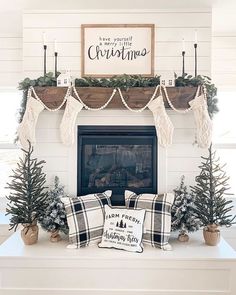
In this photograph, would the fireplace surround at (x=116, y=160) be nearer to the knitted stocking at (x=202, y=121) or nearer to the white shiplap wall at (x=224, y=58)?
the knitted stocking at (x=202, y=121)

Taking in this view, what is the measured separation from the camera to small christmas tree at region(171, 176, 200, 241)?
2.82m

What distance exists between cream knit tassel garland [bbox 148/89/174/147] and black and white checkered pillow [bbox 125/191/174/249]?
52cm

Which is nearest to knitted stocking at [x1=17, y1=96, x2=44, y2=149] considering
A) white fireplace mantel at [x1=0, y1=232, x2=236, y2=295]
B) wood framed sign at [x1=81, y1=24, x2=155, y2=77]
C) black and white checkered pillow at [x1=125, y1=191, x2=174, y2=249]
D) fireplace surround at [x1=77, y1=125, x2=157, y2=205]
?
fireplace surround at [x1=77, y1=125, x2=157, y2=205]

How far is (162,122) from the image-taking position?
2939 millimetres

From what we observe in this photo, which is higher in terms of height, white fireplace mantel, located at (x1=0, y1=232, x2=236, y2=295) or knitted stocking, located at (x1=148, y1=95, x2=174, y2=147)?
knitted stocking, located at (x1=148, y1=95, x2=174, y2=147)

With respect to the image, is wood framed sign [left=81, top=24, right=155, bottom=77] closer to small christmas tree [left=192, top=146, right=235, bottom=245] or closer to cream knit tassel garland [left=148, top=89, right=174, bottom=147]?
cream knit tassel garland [left=148, top=89, right=174, bottom=147]

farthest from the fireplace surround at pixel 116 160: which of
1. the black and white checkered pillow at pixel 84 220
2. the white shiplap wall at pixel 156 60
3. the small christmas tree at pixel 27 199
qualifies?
the small christmas tree at pixel 27 199

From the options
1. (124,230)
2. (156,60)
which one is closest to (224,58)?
(156,60)

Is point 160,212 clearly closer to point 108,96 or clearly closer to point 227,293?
point 227,293

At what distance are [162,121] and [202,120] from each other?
14.1 inches

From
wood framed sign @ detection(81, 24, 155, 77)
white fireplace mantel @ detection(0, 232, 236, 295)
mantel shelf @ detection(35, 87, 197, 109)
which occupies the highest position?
wood framed sign @ detection(81, 24, 155, 77)

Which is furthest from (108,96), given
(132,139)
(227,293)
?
(227,293)

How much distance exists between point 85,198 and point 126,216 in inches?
16.4

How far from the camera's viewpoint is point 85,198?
2877mm
